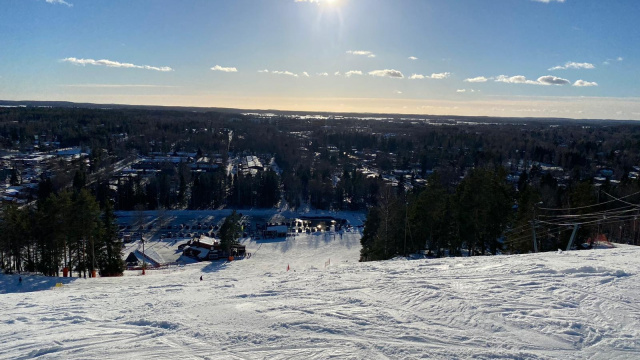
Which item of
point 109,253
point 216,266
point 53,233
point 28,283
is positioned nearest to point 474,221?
point 216,266

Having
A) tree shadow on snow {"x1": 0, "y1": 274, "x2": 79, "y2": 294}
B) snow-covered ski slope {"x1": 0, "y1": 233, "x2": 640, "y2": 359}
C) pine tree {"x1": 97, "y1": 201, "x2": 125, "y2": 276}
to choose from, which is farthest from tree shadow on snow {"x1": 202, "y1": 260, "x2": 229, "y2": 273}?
snow-covered ski slope {"x1": 0, "y1": 233, "x2": 640, "y2": 359}

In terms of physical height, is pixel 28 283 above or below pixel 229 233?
above

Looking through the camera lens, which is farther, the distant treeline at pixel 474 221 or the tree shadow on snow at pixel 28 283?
the distant treeline at pixel 474 221

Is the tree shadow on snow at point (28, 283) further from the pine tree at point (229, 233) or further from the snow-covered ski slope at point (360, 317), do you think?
the pine tree at point (229, 233)

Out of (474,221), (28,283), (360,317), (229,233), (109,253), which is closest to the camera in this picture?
(360,317)

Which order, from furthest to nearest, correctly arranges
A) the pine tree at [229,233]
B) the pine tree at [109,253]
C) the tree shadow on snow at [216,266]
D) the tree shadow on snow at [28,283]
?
the pine tree at [229,233] < the tree shadow on snow at [216,266] < the pine tree at [109,253] < the tree shadow on snow at [28,283]

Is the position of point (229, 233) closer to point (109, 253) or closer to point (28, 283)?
point (109, 253)

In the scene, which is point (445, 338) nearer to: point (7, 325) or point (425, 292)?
point (425, 292)

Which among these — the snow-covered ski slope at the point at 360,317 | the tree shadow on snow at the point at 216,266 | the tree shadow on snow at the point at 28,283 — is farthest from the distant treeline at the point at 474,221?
the tree shadow on snow at the point at 28,283
